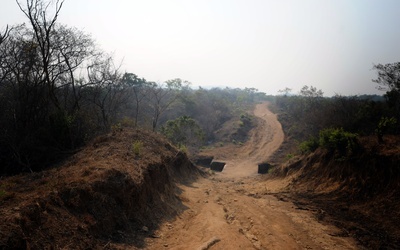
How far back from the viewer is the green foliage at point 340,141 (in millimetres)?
14648

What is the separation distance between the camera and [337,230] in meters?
9.70

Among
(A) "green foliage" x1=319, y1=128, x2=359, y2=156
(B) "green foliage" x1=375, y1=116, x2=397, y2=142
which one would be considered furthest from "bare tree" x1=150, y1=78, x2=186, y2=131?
(B) "green foliage" x1=375, y1=116, x2=397, y2=142

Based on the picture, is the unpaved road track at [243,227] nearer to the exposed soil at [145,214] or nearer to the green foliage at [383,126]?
Result: the exposed soil at [145,214]

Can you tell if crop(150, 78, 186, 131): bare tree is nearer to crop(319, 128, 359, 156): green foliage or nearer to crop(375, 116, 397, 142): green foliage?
crop(319, 128, 359, 156): green foliage

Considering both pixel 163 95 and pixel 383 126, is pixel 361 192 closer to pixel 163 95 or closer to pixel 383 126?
pixel 383 126

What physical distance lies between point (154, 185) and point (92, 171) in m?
3.48

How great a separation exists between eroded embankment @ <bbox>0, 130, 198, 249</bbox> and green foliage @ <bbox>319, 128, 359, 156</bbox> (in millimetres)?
9350

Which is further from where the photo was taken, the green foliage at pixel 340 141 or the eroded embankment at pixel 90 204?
the green foliage at pixel 340 141

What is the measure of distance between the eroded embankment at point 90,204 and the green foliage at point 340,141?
9.35 metres

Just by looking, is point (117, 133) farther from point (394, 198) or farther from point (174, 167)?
point (394, 198)

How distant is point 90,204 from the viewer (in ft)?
24.5

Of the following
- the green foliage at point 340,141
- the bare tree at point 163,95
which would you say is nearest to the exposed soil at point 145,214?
the green foliage at point 340,141

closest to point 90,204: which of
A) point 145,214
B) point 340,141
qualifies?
point 145,214

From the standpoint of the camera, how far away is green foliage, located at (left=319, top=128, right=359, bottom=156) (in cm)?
1465
